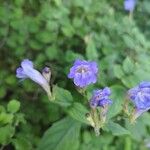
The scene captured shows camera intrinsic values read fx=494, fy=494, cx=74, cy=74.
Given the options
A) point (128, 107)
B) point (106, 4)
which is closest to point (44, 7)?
point (106, 4)

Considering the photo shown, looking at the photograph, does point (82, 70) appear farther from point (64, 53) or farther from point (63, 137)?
point (64, 53)

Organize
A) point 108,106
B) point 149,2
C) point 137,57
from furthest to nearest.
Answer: point 149,2, point 137,57, point 108,106

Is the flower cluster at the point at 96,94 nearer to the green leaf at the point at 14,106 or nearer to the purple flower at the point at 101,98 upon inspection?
the purple flower at the point at 101,98

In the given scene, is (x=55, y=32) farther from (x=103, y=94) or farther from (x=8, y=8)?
(x=103, y=94)

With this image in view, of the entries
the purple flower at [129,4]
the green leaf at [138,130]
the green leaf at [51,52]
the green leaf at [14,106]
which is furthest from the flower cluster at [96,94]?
the purple flower at [129,4]

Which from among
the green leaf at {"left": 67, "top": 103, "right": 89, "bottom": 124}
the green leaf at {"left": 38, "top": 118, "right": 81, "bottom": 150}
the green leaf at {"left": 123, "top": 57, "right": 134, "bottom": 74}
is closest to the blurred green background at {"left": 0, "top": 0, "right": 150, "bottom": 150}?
the green leaf at {"left": 123, "top": 57, "right": 134, "bottom": 74}

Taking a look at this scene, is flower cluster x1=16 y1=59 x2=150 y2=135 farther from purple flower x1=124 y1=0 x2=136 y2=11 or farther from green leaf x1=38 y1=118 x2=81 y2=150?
purple flower x1=124 y1=0 x2=136 y2=11

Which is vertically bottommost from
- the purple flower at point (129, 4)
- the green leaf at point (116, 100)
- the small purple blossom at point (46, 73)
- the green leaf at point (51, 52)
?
the green leaf at point (116, 100)
